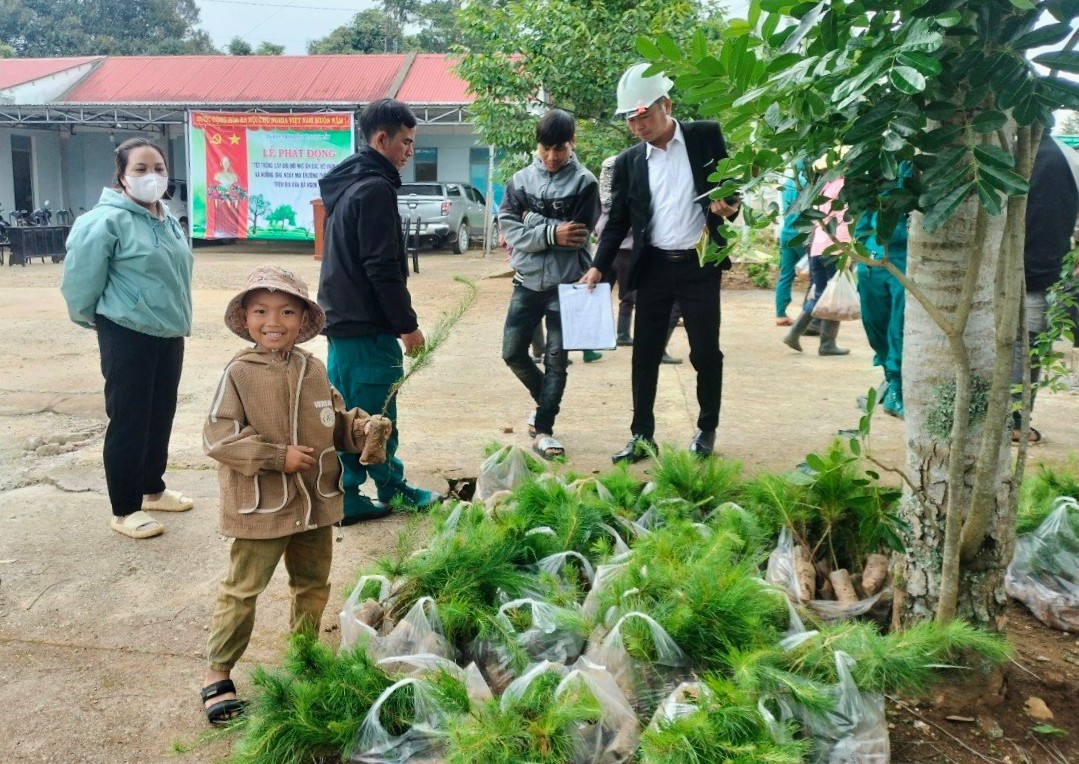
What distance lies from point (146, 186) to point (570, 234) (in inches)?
85.1

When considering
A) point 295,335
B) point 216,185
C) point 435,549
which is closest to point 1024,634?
point 435,549

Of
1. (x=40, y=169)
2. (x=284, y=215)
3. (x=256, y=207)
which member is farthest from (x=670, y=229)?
(x=40, y=169)

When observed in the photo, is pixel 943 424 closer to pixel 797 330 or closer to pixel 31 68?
pixel 797 330

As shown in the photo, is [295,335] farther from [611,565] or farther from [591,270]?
[591,270]

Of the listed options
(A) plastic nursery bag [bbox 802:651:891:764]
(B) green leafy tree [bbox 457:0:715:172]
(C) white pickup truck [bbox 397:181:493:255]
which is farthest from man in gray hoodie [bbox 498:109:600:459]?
(C) white pickup truck [bbox 397:181:493:255]

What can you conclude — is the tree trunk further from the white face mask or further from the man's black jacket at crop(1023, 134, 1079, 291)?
the white face mask

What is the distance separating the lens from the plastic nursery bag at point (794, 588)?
308 cm

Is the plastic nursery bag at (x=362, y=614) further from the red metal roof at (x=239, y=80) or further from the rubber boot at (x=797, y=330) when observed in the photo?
the red metal roof at (x=239, y=80)

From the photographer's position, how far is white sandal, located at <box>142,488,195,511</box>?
4.70 metres

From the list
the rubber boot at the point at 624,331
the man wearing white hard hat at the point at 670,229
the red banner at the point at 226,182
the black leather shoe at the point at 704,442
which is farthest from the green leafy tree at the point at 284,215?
the black leather shoe at the point at 704,442

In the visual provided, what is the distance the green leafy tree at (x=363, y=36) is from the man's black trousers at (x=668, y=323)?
40146 mm

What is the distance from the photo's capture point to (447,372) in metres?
8.04

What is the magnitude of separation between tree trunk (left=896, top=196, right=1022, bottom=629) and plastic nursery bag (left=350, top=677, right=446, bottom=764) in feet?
4.80

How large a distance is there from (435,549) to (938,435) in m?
1.56
